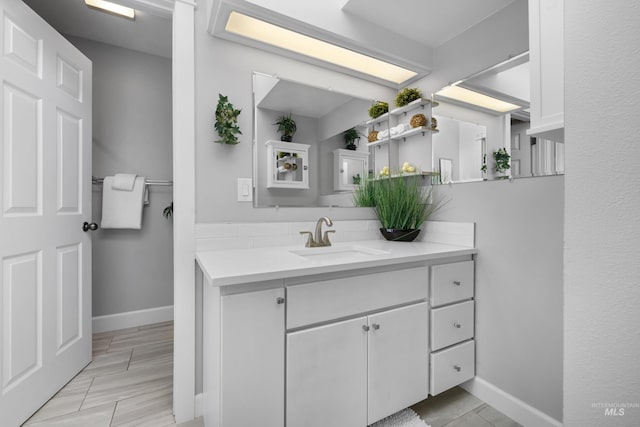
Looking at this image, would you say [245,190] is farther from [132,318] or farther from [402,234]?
[132,318]

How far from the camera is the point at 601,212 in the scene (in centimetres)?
42

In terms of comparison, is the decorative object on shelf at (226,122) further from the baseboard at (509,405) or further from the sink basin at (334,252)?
the baseboard at (509,405)

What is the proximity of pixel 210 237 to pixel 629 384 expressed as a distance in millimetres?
1503

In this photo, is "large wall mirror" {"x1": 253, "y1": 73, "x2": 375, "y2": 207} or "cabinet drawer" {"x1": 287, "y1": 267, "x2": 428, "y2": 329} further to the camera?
"large wall mirror" {"x1": 253, "y1": 73, "x2": 375, "y2": 207}

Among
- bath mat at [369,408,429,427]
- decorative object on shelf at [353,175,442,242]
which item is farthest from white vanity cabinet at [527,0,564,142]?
bath mat at [369,408,429,427]

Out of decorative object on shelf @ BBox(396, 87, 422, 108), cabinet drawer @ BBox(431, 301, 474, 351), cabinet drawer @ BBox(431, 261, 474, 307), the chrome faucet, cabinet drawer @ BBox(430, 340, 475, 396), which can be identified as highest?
decorative object on shelf @ BBox(396, 87, 422, 108)

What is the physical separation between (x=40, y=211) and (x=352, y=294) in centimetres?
172

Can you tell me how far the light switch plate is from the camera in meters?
1.61

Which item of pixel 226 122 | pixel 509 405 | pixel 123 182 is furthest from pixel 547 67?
pixel 123 182

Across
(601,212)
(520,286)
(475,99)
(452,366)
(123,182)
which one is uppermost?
(475,99)

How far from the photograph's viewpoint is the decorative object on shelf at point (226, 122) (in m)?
1.50

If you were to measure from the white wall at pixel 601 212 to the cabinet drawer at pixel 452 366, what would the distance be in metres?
1.16

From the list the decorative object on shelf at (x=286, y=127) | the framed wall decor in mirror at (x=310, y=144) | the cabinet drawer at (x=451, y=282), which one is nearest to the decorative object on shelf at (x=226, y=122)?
the framed wall decor in mirror at (x=310, y=144)

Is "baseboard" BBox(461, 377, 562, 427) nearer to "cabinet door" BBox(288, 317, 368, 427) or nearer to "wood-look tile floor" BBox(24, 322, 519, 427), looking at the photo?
"wood-look tile floor" BBox(24, 322, 519, 427)
